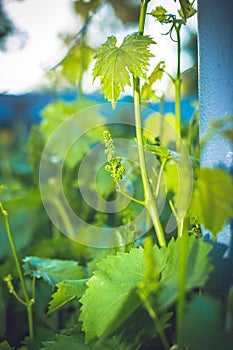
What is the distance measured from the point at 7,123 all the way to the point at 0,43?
1.12m

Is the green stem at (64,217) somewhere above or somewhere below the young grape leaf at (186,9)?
below

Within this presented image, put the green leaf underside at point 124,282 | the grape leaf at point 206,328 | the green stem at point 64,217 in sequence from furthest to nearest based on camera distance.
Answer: the green stem at point 64,217 < the green leaf underside at point 124,282 < the grape leaf at point 206,328

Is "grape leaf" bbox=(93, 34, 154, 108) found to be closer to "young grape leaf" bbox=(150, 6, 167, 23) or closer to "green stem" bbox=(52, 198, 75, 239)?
"young grape leaf" bbox=(150, 6, 167, 23)

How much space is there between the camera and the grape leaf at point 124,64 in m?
0.64

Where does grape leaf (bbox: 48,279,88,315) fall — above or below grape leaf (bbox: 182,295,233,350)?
below

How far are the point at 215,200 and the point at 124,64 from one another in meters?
0.26

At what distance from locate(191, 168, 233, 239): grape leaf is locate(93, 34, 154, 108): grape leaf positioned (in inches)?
8.4

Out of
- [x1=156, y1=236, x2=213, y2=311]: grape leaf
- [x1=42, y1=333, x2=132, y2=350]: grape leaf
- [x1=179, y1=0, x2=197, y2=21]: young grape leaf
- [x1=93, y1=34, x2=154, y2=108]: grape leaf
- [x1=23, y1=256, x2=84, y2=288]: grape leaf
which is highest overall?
[x1=179, y1=0, x2=197, y2=21]: young grape leaf

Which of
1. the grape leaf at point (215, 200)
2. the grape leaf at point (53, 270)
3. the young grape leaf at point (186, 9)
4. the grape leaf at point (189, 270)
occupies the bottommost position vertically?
the grape leaf at point (53, 270)

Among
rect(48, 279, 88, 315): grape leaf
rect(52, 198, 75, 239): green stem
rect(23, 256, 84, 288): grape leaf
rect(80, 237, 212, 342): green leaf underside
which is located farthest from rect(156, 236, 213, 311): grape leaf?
rect(52, 198, 75, 239): green stem

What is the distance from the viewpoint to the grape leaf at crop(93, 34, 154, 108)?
0.64 metres

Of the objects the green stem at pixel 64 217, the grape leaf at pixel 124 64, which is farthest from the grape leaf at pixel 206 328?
the green stem at pixel 64 217

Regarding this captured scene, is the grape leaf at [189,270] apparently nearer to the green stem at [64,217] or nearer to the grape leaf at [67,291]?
the grape leaf at [67,291]

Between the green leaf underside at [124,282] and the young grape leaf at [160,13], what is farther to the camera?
the young grape leaf at [160,13]
